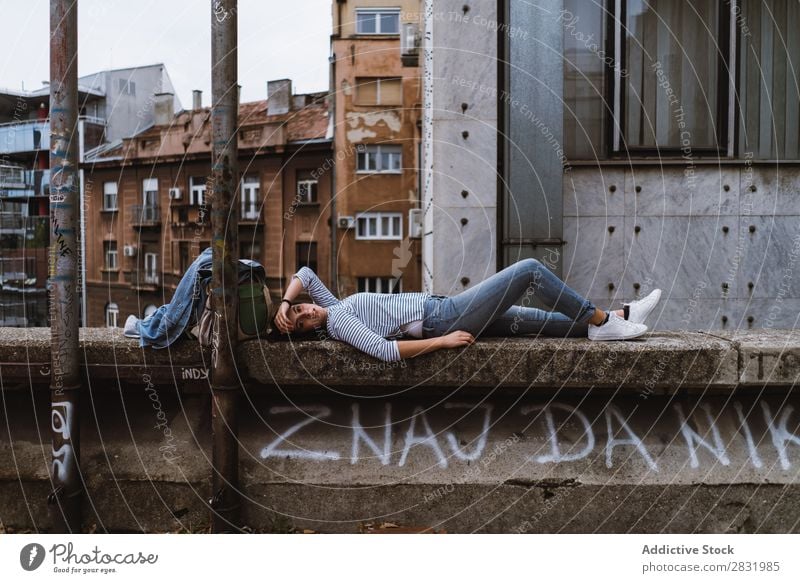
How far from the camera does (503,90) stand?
7.87 meters

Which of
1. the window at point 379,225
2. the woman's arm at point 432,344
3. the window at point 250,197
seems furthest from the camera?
the window at point 250,197

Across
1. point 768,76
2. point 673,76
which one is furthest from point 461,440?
point 768,76

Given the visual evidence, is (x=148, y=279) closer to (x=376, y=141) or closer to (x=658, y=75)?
(x=376, y=141)

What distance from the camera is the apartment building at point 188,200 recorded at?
28.0 meters

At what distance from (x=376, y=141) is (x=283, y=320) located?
17.9 meters

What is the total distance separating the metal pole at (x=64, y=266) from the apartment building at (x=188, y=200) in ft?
65.8

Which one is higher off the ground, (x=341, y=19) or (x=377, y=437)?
(x=341, y=19)

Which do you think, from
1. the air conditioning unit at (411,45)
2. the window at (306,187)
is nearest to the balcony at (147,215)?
the window at (306,187)

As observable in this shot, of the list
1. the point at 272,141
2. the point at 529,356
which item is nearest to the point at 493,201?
the point at 529,356

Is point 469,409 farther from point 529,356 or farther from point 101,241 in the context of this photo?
point 101,241

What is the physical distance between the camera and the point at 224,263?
169 inches

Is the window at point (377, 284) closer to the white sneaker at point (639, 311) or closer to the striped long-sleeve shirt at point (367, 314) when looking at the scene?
the striped long-sleeve shirt at point (367, 314)
